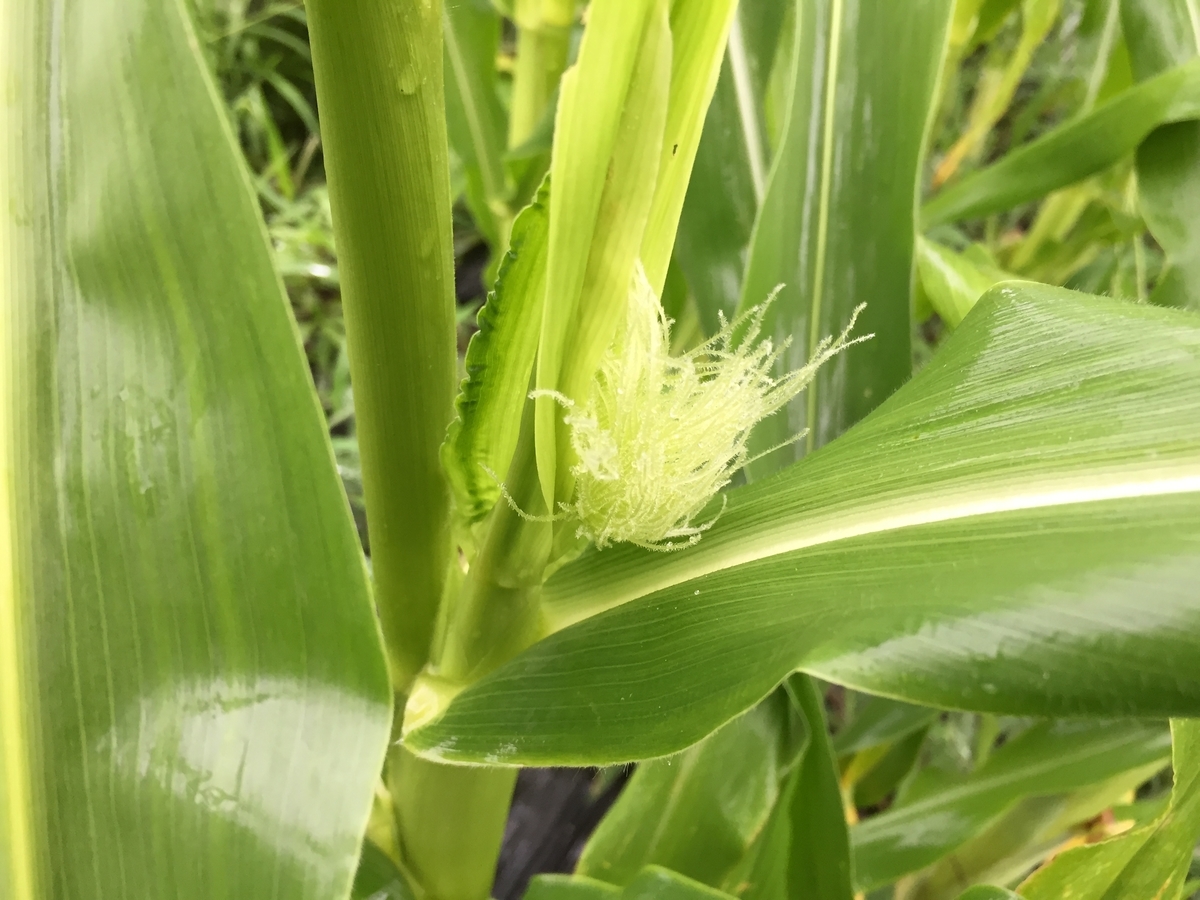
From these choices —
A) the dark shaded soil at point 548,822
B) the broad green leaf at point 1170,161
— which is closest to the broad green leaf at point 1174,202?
the broad green leaf at point 1170,161

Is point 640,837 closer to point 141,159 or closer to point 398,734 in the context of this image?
point 398,734

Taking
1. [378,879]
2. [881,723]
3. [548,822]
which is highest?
[378,879]

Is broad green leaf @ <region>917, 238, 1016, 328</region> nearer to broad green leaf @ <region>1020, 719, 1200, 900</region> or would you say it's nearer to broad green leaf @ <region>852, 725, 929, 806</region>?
broad green leaf @ <region>1020, 719, 1200, 900</region>

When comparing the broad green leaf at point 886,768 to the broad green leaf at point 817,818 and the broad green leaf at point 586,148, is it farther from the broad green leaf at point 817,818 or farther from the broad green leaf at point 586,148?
the broad green leaf at point 586,148

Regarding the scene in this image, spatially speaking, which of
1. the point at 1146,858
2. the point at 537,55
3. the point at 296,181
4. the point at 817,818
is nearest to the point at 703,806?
the point at 817,818

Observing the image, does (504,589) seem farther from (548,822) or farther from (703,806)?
(548,822)

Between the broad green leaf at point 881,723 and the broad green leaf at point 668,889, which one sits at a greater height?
the broad green leaf at point 668,889

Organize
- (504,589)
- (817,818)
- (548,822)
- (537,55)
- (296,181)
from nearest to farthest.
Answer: (504,589) → (817,818) → (537,55) → (548,822) → (296,181)

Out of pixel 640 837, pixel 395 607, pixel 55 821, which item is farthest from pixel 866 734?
pixel 55 821
